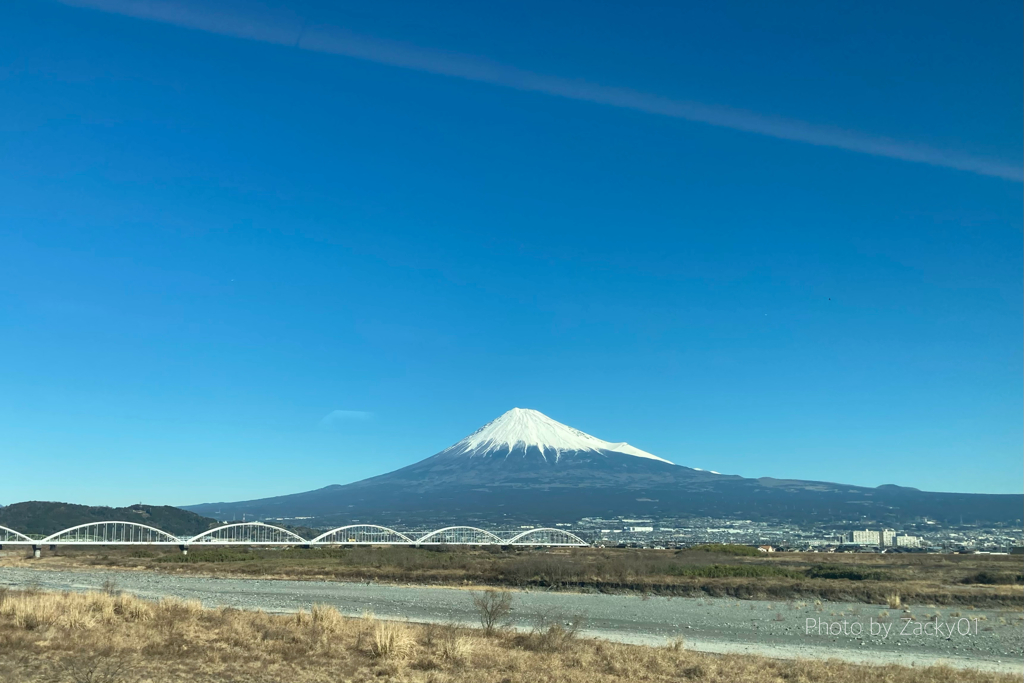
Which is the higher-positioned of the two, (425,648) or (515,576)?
(425,648)

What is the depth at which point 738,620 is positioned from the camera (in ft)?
84.0

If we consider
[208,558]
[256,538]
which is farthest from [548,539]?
[208,558]

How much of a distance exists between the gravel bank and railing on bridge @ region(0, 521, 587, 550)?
2282 inches

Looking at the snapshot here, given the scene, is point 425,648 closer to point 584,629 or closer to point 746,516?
point 584,629

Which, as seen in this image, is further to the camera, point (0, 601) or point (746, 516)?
point (746, 516)

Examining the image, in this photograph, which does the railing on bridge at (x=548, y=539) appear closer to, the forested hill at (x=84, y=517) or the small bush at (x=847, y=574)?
the small bush at (x=847, y=574)

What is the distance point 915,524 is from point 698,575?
6269 inches

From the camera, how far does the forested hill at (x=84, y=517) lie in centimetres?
13388

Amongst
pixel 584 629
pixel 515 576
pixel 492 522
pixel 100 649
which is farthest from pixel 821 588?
pixel 492 522

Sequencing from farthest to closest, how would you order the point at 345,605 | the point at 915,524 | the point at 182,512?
the point at 915,524
the point at 182,512
the point at 345,605

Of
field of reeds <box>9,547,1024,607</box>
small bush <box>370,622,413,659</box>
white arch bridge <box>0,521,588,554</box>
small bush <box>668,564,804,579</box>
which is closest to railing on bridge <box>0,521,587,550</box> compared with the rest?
white arch bridge <box>0,521,588,554</box>

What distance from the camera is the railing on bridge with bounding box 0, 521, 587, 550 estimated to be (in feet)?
297

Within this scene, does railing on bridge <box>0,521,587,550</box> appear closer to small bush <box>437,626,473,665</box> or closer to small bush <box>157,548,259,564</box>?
small bush <box>157,548,259,564</box>

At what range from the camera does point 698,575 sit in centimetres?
4441
